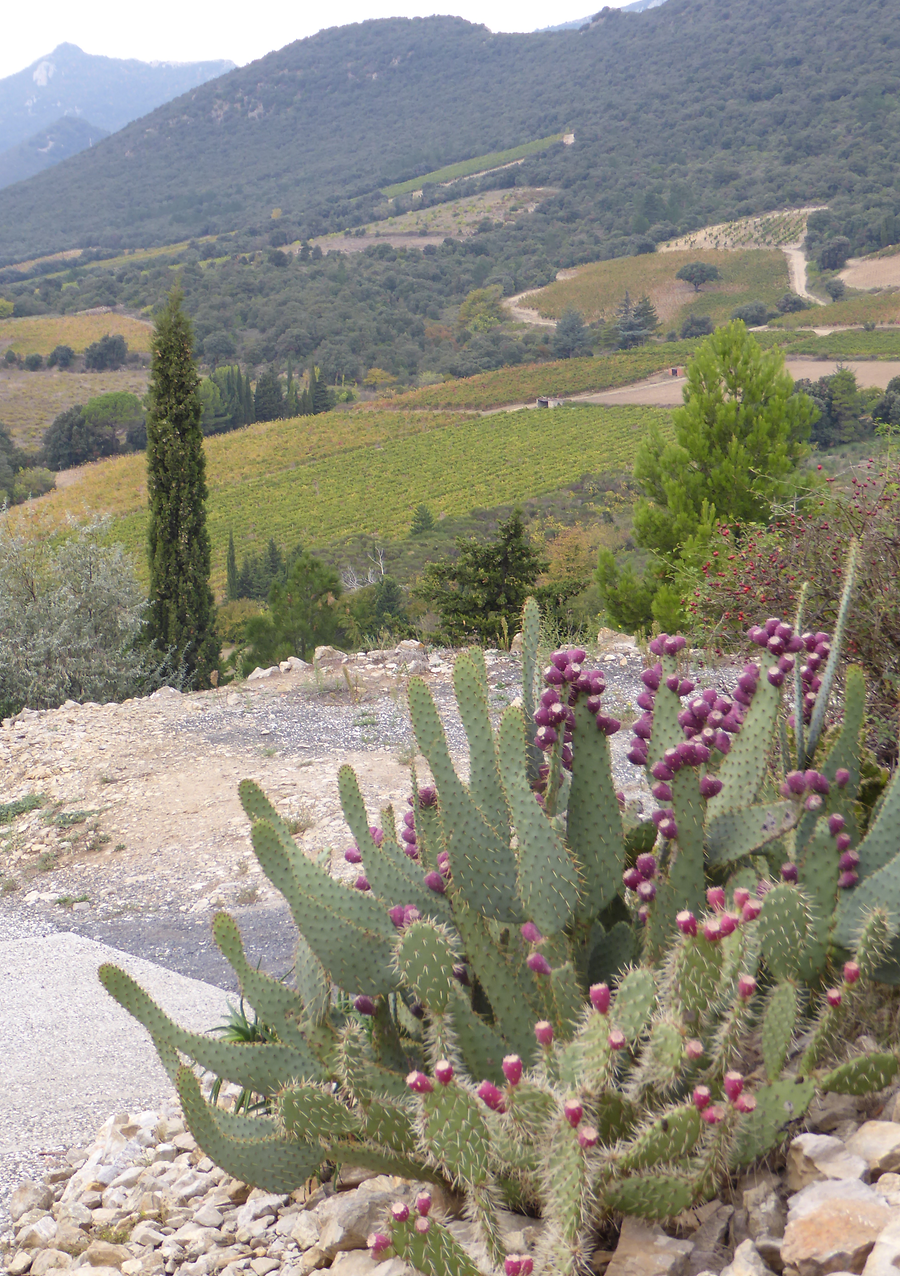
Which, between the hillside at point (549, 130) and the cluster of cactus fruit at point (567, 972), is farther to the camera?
the hillside at point (549, 130)

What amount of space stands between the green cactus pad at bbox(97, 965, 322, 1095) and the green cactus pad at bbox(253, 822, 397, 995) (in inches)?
8.6

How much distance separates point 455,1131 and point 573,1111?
9.1 inches

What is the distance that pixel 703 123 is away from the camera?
115875 mm

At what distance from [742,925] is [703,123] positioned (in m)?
136

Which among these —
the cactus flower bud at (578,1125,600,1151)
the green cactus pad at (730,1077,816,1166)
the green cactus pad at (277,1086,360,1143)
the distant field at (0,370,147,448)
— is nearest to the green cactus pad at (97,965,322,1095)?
the green cactus pad at (277,1086,360,1143)

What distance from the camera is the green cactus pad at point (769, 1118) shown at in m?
1.64

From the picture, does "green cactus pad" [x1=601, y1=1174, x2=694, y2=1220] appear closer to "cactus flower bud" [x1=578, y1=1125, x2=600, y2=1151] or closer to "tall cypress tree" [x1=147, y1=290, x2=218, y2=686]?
"cactus flower bud" [x1=578, y1=1125, x2=600, y2=1151]

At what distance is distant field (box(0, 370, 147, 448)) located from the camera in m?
57.5

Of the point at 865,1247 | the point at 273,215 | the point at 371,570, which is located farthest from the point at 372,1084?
the point at 273,215

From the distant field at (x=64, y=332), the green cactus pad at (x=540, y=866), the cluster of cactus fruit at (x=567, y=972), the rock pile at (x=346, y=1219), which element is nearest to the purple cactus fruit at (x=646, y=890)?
the cluster of cactus fruit at (x=567, y=972)

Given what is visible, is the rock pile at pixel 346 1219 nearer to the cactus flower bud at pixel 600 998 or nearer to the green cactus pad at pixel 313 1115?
the green cactus pad at pixel 313 1115

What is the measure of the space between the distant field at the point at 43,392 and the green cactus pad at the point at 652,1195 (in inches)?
2339

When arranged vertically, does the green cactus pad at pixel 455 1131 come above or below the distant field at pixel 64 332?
below

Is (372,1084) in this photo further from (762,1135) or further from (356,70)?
(356,70)
